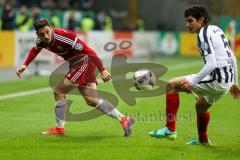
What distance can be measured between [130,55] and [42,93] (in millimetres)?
15706

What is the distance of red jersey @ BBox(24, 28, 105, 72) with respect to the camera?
9.44 meters

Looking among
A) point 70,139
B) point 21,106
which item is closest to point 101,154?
point 70,139

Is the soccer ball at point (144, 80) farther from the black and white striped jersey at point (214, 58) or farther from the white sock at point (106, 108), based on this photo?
the black and white striped jersey at point (214, 58)

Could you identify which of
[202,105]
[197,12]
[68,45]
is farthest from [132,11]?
[197,12]

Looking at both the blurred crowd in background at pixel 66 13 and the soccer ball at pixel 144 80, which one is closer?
the soccer ball at pixel 144 80

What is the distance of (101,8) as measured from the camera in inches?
1759

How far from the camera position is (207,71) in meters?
8.30

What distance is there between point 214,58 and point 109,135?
2.33m

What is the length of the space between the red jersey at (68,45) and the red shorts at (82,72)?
9 cm

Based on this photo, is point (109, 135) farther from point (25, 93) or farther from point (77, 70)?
point (25, 93)

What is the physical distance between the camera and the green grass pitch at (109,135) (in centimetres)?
813

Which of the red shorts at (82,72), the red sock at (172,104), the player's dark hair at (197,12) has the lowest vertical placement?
the red sock at (172,104)

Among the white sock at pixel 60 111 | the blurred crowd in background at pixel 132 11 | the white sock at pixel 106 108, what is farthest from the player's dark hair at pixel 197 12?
the blurred crowd in background at pixel 132 11

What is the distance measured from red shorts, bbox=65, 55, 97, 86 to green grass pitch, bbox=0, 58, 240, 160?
85 cm
